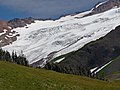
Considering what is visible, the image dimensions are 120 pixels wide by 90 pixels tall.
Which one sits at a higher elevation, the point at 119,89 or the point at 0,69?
the point at 0,69

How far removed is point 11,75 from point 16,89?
7880 mm

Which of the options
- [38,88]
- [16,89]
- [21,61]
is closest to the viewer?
[16,89]

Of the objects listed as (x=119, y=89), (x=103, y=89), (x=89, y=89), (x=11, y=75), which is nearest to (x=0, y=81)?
(x=11, y=75)

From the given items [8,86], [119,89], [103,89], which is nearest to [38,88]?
[8,86]

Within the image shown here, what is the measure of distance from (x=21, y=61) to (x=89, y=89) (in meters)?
74.4

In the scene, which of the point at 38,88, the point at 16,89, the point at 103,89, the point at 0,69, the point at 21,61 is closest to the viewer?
the point at 16,89

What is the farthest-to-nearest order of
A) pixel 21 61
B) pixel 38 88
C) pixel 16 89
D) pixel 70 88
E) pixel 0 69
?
1. pixel 21 61
2. pixel 0 69
3. pixel 70 88
4. pixel 38 88
5. pixel 16 89

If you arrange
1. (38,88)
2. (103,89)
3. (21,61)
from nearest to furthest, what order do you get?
(38,88) < (103,89) < (21,61)

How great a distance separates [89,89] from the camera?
5341 cm

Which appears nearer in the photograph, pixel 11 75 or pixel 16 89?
pixel 16 89

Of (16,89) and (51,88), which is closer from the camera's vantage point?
(16,89)

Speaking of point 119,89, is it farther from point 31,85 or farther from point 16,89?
point 16,89

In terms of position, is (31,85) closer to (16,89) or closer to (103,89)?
(16,89)

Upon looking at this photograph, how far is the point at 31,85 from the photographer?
146 ft
